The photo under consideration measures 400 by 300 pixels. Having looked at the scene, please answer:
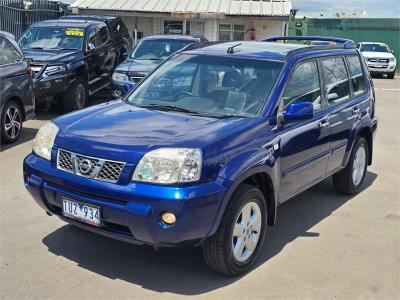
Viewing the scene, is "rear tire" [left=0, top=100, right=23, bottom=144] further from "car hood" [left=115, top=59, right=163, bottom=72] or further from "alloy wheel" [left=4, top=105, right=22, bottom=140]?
"car hood" [left=115, top=59, right=163, bottom=72]

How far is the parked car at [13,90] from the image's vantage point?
7762 mm

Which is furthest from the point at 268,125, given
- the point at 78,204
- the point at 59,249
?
the point at 59,249

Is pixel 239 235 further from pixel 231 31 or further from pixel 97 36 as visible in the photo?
pixel 231 31

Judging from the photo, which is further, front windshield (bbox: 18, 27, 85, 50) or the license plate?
front windshield (bbox: 18, 27, 85, 50)

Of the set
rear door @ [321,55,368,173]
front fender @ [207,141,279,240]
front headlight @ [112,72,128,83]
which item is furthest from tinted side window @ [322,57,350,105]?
front headlight @ [112,72,128,83]

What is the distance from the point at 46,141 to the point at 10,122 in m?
4.21

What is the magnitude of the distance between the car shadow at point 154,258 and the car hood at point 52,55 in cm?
609

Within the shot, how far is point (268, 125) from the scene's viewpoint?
4.23 m

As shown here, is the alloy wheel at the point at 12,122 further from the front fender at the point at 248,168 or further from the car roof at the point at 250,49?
the front fender at the point at 248,168

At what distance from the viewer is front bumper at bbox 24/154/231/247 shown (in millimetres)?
3408

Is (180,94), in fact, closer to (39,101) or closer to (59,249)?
(59,249)

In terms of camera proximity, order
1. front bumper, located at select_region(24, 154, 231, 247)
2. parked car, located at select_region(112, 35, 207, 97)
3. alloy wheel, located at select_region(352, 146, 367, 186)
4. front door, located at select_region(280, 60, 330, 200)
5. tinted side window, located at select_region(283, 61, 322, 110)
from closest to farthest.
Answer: front bumper, located at select_region(24, 154, 231, 247), front door, located at select_region(280, 60, 330, 200), tinted side window, located at select_region(283, 61, 322, 110), alloy wheel, located at select_region(352, 146, 367, 186), parked car, located at select_region(112, 35, 207, 97)

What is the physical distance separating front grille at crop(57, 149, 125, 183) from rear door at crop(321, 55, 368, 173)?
2.51m

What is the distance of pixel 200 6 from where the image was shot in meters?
24.7
